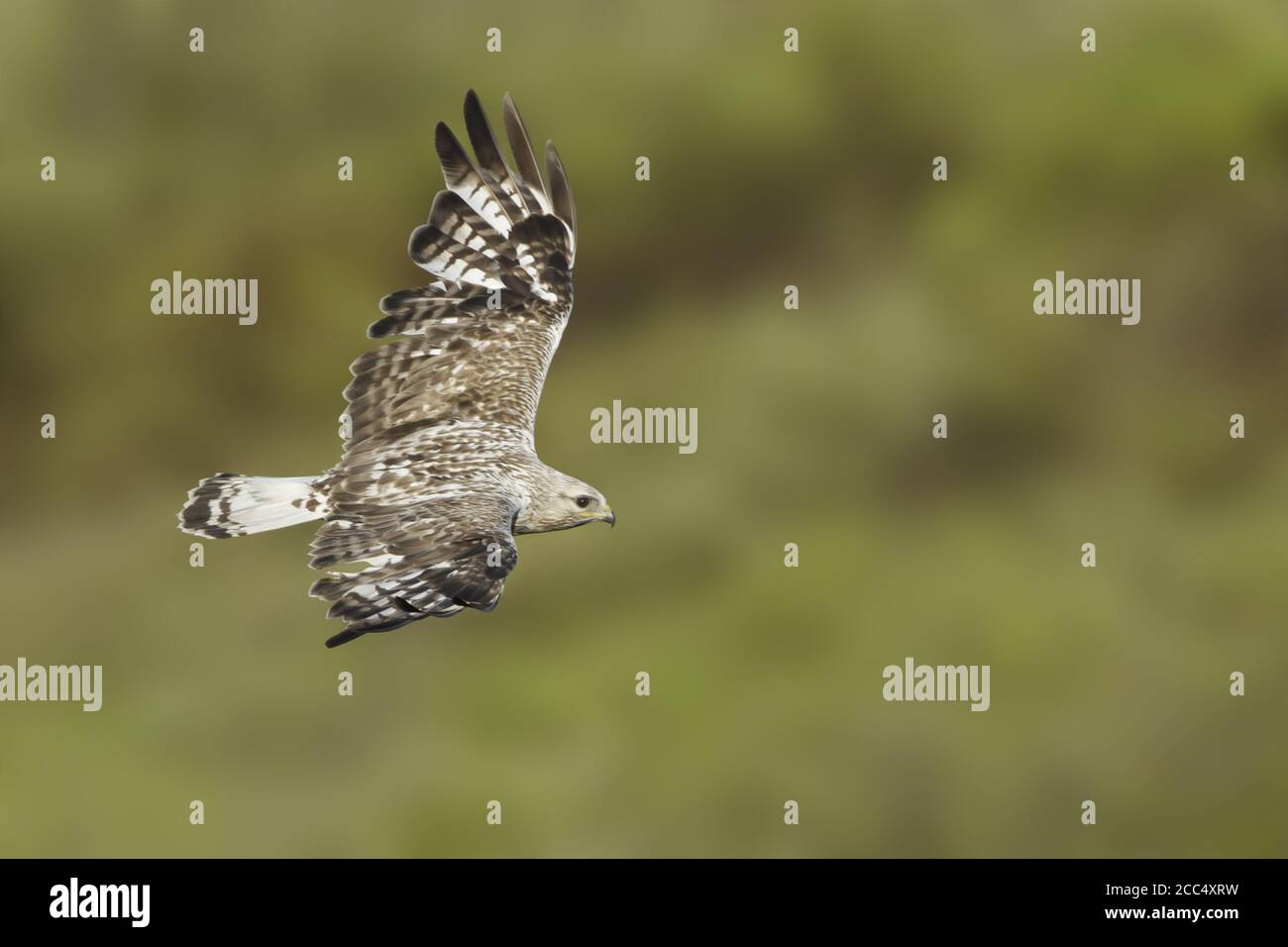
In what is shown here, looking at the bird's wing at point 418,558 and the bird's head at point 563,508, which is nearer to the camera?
the bird's wing at point 418,558

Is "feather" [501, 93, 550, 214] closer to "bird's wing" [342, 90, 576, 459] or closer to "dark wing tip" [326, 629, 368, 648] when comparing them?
"bird's wing" [342, 90, 576, 459]

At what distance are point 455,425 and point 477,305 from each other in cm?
103

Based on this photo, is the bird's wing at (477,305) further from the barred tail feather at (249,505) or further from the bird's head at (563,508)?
the bird's head at (563,508)

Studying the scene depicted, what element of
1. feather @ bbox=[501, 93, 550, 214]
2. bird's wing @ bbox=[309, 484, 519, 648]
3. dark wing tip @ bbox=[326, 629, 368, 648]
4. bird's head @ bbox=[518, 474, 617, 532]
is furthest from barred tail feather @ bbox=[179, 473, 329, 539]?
feather @ bbox=[501, 93, 550, 214]

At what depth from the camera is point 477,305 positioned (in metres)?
12.8

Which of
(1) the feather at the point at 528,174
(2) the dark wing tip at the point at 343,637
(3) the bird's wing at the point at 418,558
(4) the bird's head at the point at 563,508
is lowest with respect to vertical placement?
(2) the dark wing tip at the point at 343,637

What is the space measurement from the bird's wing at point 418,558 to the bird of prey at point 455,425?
0.01 meters

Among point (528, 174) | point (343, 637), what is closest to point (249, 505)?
point (343, 637)

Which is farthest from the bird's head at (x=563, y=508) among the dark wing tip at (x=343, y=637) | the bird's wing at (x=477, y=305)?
the dark wing tip at (x=343, y=637)

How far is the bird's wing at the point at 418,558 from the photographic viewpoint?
9766mm

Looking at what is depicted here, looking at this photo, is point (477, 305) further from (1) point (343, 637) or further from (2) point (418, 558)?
(1) point (343, 637)

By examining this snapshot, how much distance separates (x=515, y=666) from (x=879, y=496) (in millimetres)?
6875

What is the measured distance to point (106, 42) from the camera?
26453mm

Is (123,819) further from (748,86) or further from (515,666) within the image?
(748,86)
